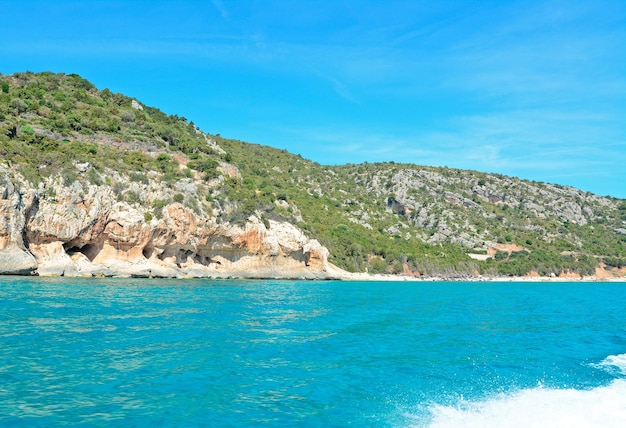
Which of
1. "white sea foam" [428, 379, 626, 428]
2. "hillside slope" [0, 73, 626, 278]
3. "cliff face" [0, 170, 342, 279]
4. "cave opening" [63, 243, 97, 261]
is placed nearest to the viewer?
"white sea foam" [428, 379, 626, 428]

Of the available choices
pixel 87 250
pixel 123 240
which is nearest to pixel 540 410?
pixel 123 240

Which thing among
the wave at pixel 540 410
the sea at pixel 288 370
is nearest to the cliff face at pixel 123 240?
the sea at pixel 288 370

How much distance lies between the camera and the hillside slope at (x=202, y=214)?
1740 inches

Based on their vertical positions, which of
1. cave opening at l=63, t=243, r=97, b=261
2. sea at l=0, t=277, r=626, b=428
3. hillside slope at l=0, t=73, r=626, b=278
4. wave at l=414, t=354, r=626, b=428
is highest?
hillside slope at l=0, t=73, r=626, b=278

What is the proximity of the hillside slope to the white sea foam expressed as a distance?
129 ft

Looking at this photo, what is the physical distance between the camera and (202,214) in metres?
53.6

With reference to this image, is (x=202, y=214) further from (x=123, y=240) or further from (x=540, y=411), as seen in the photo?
(x=540, y=411)

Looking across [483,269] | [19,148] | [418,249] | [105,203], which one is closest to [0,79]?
[19,148]

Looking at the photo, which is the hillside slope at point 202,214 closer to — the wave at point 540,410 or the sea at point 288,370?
the sea at point 288,370

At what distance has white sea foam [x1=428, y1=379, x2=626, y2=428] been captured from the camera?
8.26 metres

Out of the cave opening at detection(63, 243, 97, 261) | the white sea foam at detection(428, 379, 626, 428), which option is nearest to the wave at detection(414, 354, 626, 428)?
the white sea foam at detection(428, 379, 626, 428)

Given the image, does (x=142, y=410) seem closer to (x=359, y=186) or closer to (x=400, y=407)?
(x=400, y=407)

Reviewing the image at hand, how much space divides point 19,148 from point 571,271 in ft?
344

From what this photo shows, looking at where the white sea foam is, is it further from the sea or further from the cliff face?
the cliff face
